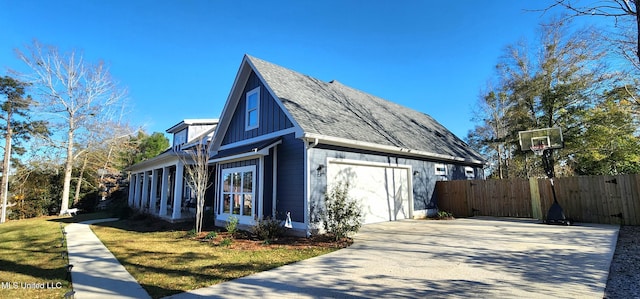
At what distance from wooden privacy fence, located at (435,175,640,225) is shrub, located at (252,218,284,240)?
29.7ft

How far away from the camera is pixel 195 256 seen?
6637 mm

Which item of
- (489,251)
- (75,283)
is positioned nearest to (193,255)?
(75,283)

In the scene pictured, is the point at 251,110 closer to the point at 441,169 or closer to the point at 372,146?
the point at 372,146

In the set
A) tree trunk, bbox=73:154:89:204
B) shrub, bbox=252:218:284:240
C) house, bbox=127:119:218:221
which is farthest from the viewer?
tree trunk, bbox=73:154:89:204

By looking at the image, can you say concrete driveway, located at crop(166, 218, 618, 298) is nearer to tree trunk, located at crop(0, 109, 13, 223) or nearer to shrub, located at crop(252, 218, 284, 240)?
shrub, located at crop(252, 218, 284, 240)

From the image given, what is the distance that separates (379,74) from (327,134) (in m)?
10.0

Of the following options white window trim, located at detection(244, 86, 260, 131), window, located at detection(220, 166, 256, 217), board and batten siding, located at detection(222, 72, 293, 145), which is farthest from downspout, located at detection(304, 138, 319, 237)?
white window trim, located at detection(244, 86, 260, 131)

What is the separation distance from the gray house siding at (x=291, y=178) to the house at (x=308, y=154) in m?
0.03

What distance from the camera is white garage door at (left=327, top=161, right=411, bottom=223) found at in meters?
10.2

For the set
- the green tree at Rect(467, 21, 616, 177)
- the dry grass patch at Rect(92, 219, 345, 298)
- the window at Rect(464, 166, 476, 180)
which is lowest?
the dry grass patch at Rect(92, 219, 345, 298)

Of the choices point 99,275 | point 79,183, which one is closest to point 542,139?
point 99,275

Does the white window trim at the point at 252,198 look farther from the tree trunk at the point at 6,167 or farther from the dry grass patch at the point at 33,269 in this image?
the tree trunk at the point at 6,167

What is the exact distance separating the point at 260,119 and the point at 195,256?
5.81 meters

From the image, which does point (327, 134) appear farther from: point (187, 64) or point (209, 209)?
point (187, 64)
